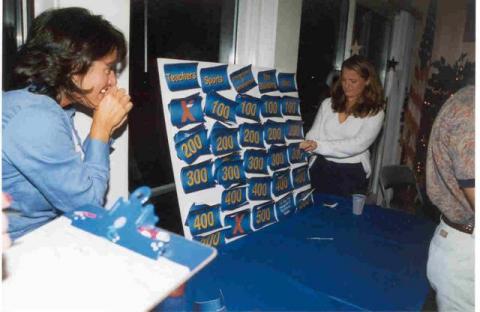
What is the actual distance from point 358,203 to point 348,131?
0.53 metres

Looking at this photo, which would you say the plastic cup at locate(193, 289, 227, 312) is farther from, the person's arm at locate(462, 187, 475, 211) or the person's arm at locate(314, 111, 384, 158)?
the person's arm at locate(314, 111, 384, 158)

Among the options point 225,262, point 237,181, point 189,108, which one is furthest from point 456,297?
point 189,108

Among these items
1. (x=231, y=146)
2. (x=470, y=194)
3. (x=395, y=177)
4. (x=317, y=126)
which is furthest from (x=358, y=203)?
(x=395, y=177)

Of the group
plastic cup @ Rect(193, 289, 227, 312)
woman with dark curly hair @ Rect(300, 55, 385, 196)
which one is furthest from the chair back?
plastic cup @ Rect(193, 289, 227, 312)

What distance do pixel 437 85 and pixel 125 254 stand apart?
430 cm

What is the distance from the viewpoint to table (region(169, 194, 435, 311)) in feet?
3.93

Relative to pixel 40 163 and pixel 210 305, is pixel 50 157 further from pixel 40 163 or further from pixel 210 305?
pixel 210 305

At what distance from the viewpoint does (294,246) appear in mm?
1609

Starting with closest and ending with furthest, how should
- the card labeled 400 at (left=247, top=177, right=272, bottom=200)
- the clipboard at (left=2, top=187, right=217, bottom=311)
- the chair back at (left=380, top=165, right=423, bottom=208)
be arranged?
the clipboard at (left=2, top=187, right=217, bottom=311) → the card labeled 400 at (left=247, top=177, right=272, bottom=200) → the chair back at (left=380, top=165, right=423, bottom=208)

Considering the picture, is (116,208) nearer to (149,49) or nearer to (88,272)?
(88,272)

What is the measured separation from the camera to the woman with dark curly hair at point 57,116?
82 centimetres

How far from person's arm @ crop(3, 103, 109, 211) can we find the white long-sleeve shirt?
1.67 metres

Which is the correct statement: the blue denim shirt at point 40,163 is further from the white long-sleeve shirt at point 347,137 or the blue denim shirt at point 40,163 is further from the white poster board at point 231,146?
the white long-sleeve shirt at point 347,137

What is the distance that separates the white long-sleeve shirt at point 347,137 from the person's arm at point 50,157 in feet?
5.47
